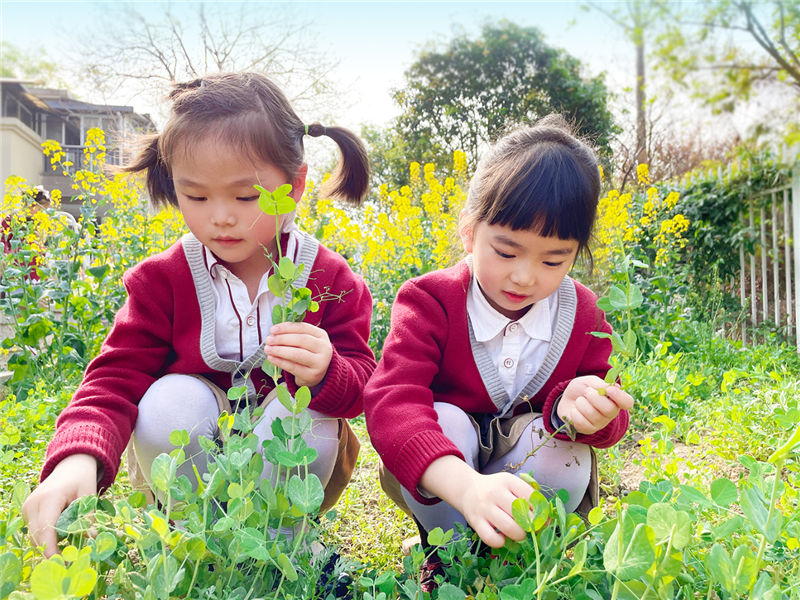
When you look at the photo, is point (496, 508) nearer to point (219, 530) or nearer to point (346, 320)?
point (219, 530)

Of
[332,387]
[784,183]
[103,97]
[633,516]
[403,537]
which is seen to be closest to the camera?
[633,516]

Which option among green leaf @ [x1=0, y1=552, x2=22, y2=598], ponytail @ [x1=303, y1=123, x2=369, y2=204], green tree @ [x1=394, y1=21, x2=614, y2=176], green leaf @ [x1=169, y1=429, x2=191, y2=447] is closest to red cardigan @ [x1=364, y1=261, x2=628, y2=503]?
ponytail @ [x1=303, y1=123, x2=369, y2=204]

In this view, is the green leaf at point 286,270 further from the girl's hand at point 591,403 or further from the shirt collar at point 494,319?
the shirt collar at point 494,319

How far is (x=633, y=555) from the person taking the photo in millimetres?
→ 686

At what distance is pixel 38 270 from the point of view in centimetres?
314

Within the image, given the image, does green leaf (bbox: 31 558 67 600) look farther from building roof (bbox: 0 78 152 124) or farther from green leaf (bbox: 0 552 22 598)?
building roof (bbox: 0 78 152 124)

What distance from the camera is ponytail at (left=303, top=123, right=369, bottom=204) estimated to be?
1730 mm

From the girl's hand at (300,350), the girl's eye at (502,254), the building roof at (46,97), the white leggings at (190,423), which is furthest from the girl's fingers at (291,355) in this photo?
the building roof at (46,97)

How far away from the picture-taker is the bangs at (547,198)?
1360mm

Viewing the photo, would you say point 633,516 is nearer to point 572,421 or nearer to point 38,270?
point 572,421

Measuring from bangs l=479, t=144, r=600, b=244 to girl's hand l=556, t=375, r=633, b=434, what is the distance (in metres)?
0.34

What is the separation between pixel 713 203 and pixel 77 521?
7100mm

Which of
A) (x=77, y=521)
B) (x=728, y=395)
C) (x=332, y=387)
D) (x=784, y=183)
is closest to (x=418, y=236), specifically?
(x=728, y=395)

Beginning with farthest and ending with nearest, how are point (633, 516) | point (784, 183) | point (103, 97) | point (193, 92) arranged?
point (103, 97)
point (784, 183)
point (193, 92)
point (633, 516)
